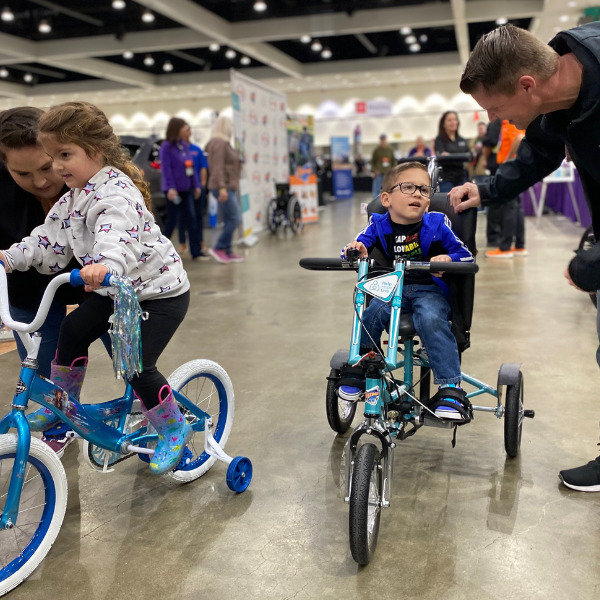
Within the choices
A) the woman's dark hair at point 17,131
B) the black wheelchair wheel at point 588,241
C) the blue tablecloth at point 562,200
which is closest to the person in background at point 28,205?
the woman's dark hair at point 17,131

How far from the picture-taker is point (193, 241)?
7758 mm

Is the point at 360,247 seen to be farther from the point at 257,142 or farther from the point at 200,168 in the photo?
the point at 257,142

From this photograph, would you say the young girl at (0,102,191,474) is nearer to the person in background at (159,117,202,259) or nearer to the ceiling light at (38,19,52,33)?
the person in background at (159,117,202,259)

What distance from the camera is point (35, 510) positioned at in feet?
6.09

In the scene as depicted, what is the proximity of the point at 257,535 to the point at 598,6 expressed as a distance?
1528 cm

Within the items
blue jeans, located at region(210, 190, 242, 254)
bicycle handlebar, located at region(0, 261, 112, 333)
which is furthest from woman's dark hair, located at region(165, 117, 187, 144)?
bicycle handlebar, located at region(0, 261, 112, 333)

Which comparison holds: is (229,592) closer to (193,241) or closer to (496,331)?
(496,331)

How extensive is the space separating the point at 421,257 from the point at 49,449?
4.64 ft

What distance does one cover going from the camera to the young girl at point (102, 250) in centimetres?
183

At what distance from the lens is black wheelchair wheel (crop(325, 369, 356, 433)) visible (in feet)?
8.30

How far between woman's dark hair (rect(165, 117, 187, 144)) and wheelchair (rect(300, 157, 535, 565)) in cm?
480

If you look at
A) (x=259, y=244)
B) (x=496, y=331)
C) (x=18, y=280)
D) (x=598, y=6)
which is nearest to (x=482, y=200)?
(x=18, y=280)

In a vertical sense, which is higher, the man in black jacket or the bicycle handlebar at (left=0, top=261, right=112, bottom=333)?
the man in black jacket

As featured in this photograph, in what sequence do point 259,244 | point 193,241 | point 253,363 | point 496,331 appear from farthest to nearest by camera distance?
point 259,244 < point 193,241 < point 496,331 < point 253,363
